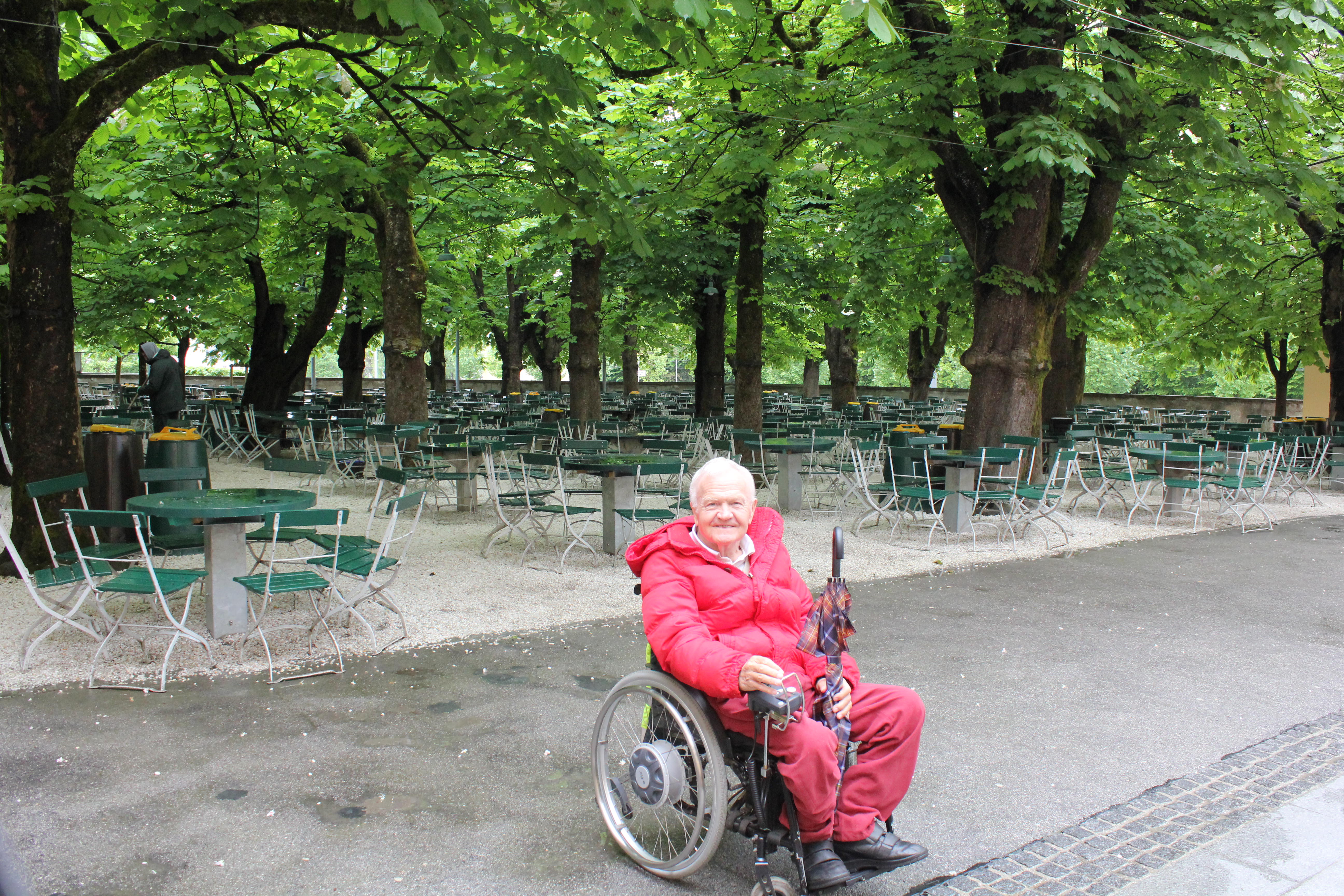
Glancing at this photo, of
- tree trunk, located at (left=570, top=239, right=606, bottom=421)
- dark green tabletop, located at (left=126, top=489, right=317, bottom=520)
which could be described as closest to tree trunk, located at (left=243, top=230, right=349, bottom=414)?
tree trunk, located at (left=570, top=239, right=606, bottom=421)

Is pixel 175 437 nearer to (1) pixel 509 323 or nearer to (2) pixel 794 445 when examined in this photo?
(2) pixel 794 445

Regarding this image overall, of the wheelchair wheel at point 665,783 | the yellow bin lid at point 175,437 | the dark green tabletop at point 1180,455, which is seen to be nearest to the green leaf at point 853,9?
the wheelchair wheel at point 665,783

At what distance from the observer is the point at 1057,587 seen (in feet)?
24.8

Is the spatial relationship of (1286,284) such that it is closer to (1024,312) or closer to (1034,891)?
(1024,312)

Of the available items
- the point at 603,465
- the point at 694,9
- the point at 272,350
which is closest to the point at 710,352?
the point at 272,350

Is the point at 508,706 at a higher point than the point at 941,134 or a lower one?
lower

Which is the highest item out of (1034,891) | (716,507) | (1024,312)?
(1024,312)

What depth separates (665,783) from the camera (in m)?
2.90

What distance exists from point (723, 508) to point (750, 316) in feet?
38.3

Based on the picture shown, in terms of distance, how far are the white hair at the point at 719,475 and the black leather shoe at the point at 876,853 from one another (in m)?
1.05

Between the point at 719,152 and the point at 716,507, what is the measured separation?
30.5 feet

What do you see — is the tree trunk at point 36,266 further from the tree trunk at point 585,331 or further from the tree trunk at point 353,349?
the tree trunk at point 353,349

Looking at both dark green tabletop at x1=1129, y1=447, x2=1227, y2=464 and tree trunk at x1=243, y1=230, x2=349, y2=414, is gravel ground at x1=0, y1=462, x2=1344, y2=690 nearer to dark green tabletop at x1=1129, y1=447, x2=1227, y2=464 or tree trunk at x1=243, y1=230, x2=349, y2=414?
dark green tabletop at x1=1129, y1=447, x2=1227, y2=464

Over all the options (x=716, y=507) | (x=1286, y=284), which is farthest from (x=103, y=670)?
(x=1286, y=284)
